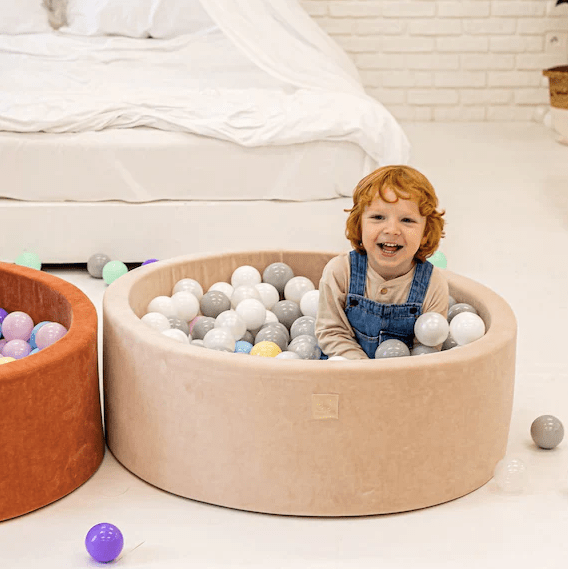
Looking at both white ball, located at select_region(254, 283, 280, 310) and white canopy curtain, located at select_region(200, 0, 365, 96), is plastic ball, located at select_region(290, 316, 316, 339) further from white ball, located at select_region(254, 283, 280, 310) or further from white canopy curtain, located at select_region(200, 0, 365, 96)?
white canopy curtain, located at select_region(200, 0, 365, 96)

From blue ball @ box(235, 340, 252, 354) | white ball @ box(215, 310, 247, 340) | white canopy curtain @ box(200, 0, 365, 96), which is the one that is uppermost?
white canopy curtain @ box(200, 0, 365, 96)

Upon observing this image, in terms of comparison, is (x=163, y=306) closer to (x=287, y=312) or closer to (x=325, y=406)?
(x=287, y=312)

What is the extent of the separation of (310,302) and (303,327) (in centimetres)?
8

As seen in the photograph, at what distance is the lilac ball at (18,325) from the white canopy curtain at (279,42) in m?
1.49

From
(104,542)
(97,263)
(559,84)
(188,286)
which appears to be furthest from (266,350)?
(559,84)

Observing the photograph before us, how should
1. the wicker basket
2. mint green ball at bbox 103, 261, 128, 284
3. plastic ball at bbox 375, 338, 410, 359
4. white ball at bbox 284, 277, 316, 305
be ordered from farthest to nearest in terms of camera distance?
the wicker basket
mint green ball at bbox 103, 261, 128, 284
white ball at bbox 284, 277, 316, 305
plastic ball at bbox 375, 338, 410, 359

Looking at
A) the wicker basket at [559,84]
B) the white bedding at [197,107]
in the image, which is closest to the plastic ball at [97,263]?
the white bedding at [197,107]

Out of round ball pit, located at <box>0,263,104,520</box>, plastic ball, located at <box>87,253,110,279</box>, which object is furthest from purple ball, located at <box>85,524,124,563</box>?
plastic ball, located at <box>87,253,110,279</box>

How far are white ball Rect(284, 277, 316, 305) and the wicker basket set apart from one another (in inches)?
106

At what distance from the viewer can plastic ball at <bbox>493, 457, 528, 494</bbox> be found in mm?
1596

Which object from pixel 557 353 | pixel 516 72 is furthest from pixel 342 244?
pixel 516 72

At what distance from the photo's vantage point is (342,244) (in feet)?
9.48

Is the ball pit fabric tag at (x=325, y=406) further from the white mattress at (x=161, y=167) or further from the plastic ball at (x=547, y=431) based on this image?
the white mattress at (x=161, y=167)

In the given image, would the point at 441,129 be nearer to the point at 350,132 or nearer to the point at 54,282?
the point at 350,132
